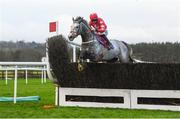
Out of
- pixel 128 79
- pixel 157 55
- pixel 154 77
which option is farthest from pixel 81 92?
pixel 157 55

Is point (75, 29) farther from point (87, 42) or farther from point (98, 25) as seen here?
point (98, 25)

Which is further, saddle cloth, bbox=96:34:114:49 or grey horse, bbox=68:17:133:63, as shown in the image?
saddle cloth, bbox=96:34:114:49

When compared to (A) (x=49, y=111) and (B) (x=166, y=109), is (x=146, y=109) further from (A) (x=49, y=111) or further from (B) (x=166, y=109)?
(A) (x=49, y=111)

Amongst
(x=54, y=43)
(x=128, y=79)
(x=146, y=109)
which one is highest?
(x=54, y=43)

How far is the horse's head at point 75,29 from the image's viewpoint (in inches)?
273

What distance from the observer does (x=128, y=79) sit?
6.78 m

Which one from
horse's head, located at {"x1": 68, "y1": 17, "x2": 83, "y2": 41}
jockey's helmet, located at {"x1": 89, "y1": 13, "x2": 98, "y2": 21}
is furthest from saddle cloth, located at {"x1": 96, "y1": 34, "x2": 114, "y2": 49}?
horse's head, located at {"x1": 68, "y1": 17, "x2": 83, "y2": 41}

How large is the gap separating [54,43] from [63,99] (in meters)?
1.01

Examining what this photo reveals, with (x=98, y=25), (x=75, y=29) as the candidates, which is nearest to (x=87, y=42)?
(x=75, y=29)

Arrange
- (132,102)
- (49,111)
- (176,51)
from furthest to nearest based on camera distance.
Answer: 1. (176,51)
2. (132,102)
3. (49,111)

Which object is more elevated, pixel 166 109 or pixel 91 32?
pixel 91 32

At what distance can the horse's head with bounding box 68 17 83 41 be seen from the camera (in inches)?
273

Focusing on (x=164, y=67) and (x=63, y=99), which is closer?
(x=164, y=67)

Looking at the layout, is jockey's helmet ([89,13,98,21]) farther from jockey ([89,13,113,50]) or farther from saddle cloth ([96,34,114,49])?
saddle cloth ([96,34,114,49])
